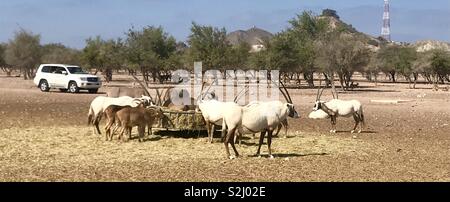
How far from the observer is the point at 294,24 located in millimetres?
81750

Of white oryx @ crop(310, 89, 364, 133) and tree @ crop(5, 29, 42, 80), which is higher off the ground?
tree @ crop(5, 29, 42, 80)

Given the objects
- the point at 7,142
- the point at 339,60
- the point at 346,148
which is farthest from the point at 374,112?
the point at 339,60

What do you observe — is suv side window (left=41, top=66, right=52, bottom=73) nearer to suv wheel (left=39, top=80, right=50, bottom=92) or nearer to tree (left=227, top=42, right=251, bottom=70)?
suv wheel (left=39, top=80, right=50, bottom=92)

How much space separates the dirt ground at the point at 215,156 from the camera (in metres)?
9.74

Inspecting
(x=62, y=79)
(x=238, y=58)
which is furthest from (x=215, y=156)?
(x=238, y=58)

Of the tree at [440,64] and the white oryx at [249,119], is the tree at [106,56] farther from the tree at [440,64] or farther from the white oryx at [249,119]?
the white oryx at [249,119]

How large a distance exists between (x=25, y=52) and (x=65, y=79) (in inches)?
1514

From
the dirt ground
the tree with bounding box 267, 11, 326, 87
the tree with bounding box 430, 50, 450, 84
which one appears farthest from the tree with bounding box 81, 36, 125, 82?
the dirt ground

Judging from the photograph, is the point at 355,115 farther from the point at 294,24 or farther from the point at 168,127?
the point at 294,24

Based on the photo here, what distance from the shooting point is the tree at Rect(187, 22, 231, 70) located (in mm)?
58312

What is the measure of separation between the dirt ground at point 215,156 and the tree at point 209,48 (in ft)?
132

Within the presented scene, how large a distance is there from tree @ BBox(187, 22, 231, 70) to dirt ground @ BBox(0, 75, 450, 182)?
40.3m

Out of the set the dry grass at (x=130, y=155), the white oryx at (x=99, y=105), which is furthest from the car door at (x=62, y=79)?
the white oryx at (x=99, y=105)

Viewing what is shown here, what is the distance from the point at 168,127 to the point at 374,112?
12507 millimetres
